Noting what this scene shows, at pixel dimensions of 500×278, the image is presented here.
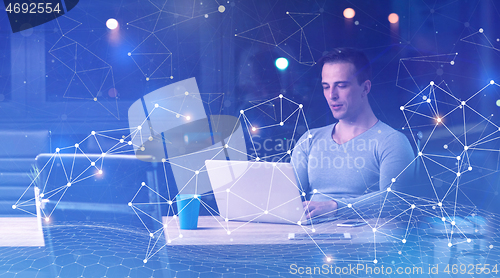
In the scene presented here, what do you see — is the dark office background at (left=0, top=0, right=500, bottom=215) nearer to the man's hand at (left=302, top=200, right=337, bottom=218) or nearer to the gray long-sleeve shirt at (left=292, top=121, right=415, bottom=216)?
the gray long-sleeve shirt at (left=292, top=121, right=415, bottom=216)

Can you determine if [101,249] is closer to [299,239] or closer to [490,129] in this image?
[299,239]

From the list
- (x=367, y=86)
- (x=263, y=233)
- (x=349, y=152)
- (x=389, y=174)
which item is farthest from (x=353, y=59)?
(x=263, y=233)

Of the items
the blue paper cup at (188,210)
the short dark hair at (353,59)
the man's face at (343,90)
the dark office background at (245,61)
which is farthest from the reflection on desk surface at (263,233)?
the short dark hair at (353,59)

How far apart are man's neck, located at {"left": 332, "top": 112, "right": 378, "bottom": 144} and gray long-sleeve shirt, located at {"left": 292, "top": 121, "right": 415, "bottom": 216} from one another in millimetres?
16

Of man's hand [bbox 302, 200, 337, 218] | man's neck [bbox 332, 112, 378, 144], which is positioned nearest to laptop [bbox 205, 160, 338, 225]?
man's hand [bbox 302, 200, 337, 218]

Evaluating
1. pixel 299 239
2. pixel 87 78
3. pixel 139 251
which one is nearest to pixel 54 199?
pixel 139 251

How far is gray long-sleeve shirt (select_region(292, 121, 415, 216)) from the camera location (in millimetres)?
1688

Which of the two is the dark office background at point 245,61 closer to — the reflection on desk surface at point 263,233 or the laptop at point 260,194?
the laptop at point 260,194

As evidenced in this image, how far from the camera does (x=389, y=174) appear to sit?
169 centimetres

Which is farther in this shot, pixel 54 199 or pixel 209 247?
pixel 54 199

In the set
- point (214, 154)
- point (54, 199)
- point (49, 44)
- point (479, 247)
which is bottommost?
point (479, 247)

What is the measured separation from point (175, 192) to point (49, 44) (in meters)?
0.85

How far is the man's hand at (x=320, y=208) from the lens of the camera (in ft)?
5.45

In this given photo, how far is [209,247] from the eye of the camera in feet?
5.34
